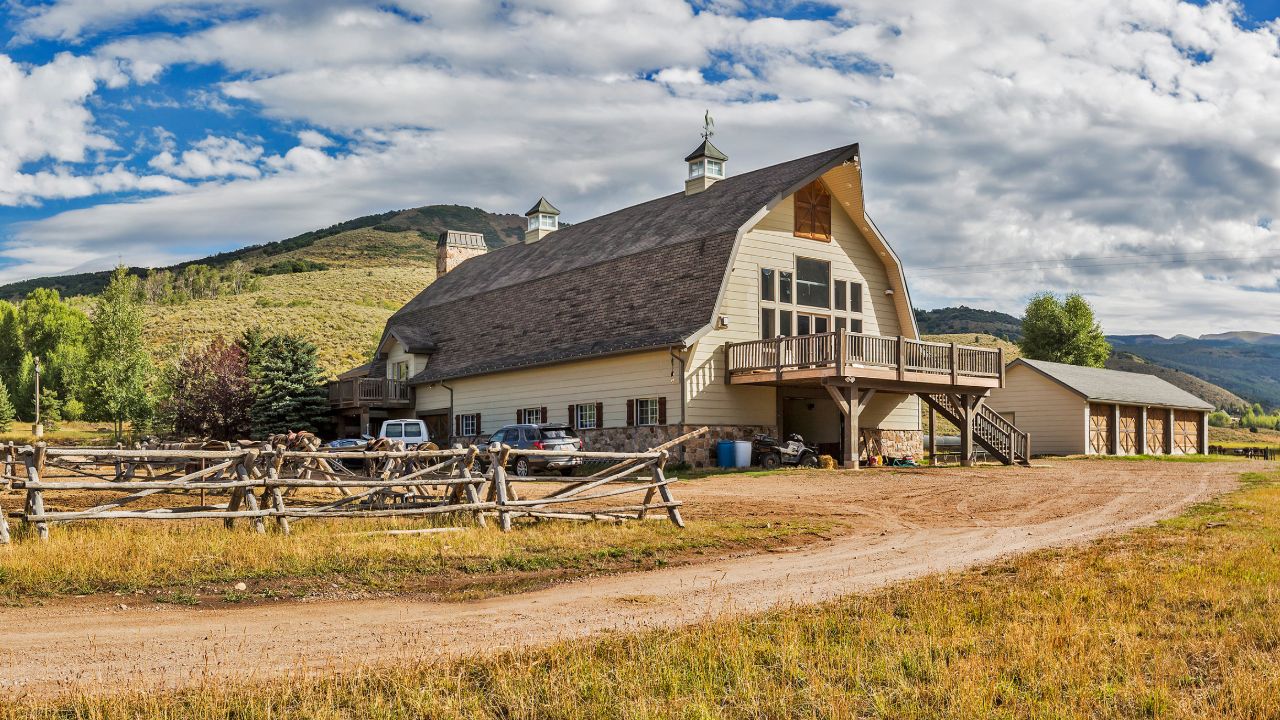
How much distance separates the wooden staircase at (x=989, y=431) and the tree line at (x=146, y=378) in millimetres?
25438

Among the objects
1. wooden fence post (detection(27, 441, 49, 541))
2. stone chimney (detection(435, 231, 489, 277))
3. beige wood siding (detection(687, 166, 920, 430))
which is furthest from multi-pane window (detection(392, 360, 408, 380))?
wooden fence post (detection(27, 441, 49, 541))

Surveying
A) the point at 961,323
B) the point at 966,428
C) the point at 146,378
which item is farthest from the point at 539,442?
the point at 961,323

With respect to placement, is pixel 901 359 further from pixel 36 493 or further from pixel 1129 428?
pixel 36 493

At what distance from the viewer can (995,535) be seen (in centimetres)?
1698

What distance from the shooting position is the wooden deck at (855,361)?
102 ft

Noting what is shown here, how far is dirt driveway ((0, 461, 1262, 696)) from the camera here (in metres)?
8.62

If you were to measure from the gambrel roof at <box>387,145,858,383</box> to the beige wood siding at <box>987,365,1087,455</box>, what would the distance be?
619 inches

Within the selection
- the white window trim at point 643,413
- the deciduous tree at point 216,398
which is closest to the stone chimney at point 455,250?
the deciduous tree at point 216,398

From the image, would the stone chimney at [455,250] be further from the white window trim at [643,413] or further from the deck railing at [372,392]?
the white window trim at [643,413]

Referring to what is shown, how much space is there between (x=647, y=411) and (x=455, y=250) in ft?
84.1

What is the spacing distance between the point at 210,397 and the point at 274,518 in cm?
3403

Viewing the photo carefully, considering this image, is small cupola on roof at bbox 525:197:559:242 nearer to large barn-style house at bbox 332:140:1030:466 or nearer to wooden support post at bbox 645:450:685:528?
large barn-style house at bbox 332:140:1030:466

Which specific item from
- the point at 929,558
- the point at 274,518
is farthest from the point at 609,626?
the point at 274,518

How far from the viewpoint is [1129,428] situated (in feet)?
159
